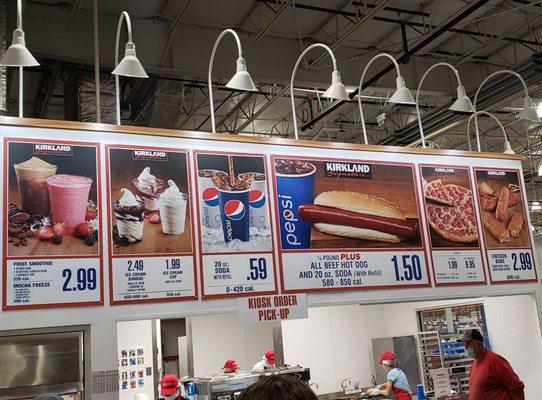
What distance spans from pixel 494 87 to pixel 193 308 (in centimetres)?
687

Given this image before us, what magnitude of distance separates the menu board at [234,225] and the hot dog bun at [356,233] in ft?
1.59

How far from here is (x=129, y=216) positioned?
12.6ft

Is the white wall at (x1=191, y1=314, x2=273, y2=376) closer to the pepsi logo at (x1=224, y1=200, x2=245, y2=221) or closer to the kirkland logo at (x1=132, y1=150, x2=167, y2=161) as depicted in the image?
the pepsi logo at (x1=224, y1=200, x2=245, y2=221)

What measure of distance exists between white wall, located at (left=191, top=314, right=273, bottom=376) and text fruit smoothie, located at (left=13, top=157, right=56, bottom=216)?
19.1 ft

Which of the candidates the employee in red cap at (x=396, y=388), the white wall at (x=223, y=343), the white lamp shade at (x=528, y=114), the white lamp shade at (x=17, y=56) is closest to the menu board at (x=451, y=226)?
the white lamp shade at (x=528, y=114)

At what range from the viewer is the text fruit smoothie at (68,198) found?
11.9ft

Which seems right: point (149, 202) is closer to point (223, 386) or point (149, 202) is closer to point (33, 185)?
point (33, 185)

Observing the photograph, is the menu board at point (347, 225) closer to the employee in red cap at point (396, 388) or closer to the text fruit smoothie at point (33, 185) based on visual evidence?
the text fruit smoothie at point (33, 185)

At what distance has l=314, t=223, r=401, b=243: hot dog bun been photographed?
4.49 m

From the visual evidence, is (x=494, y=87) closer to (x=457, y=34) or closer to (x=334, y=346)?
(x=457, y=34)

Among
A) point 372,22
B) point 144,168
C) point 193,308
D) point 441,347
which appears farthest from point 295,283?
point 372,22

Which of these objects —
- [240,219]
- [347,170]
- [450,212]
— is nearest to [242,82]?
[240,219]

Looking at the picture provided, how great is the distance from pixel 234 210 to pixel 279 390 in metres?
2.88

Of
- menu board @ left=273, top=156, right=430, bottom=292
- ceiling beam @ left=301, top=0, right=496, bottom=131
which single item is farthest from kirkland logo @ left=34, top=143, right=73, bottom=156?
ceiling beam @ left=301, top=0, right=496, bottom=131
